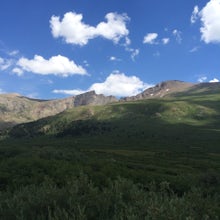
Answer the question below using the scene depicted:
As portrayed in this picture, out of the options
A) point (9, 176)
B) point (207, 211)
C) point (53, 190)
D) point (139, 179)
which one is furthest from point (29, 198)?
point (139, 179)

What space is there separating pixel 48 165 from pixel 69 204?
3992 centimetres

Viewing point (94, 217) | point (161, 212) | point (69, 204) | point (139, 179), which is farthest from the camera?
point (139, 179)

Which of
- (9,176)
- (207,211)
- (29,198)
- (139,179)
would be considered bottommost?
(139,179)

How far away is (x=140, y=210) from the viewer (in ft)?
34.1

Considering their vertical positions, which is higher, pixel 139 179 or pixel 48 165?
pixel 48 165

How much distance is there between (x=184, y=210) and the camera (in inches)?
403

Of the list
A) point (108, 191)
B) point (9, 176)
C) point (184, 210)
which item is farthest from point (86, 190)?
point (9, 176)

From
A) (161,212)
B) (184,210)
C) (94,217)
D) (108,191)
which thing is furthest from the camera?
(108,191)

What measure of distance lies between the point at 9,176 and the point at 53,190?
108 feet

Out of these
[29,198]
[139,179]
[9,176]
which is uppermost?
[29,198]

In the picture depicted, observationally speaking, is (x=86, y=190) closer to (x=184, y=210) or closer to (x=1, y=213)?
(x=1, y=213)

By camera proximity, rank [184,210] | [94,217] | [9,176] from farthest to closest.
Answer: [9,176]
[94,217]
[184,210]

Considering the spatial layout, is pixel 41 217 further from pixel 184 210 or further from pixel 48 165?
pixel 48 165

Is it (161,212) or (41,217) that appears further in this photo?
(41,217)
